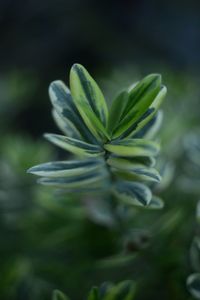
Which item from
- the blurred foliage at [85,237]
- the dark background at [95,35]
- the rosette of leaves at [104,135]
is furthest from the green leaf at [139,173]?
the dark background at [95,35]

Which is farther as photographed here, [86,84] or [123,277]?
[123,277]

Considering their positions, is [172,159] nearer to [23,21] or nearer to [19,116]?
[19,116]

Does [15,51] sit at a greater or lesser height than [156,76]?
greater

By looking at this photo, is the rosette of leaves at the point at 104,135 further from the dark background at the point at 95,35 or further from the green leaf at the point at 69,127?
the dark background at the point at 95,35

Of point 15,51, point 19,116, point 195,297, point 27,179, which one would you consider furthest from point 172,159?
point 15,51

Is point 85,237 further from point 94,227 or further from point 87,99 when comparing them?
point 87,99

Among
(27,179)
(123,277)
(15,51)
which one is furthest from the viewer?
(15,51)
